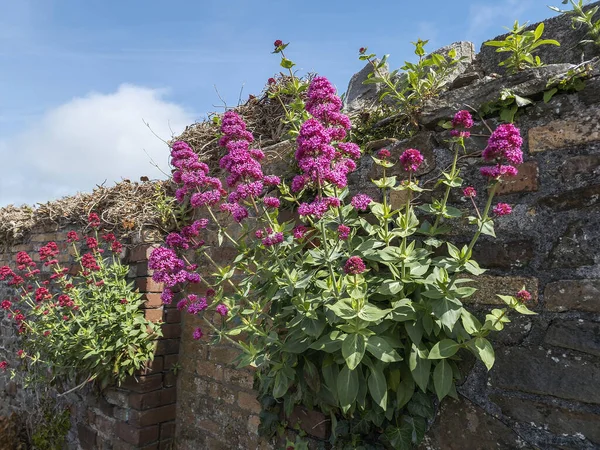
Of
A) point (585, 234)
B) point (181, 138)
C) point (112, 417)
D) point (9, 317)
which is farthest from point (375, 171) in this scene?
point (9, 317)

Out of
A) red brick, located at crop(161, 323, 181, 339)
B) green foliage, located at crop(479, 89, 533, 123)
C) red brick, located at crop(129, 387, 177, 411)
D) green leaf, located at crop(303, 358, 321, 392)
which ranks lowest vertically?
red brick, located at crop(129, 387, 177, 411)

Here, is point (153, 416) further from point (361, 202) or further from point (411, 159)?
point (411, 159)

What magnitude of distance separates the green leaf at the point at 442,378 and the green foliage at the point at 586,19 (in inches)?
65.1

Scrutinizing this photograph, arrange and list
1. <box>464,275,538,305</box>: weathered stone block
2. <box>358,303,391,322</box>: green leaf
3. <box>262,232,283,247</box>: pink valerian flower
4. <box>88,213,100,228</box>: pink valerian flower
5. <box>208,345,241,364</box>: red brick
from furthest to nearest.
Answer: <box>88,213,100,228</box>: pink valerian flower
<box>208,345,241,364</box>: red brick
<box>262,232,283,247</box>: pink valerian flower
<box>464,275,538,305</box>: weathered stone block
<box>358,303,391,322</box>: green leaf

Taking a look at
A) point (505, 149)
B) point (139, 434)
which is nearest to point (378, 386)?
point (505, 149)

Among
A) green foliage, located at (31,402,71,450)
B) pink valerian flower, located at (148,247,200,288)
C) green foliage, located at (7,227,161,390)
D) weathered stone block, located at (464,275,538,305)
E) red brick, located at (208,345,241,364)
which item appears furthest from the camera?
green foliage, located at (31,402,71,450)

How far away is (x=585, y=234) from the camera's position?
1.81 metres

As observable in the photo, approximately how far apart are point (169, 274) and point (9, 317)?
4.28 meters

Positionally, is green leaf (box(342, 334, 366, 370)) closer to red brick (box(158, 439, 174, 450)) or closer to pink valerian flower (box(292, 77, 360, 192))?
pink valerian flower (box(292, 77, 360, 192))

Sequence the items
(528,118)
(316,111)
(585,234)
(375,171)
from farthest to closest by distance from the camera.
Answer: (375,171) < (316,111) < (528,118) < (585,234)

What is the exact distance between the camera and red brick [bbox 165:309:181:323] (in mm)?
3844

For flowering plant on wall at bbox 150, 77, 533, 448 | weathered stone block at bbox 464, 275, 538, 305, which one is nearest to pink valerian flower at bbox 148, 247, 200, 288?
flowering plant on wall at bbox 150, 77, 533, 448

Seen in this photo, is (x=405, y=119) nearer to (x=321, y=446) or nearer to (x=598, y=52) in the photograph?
(x=598, y=52)

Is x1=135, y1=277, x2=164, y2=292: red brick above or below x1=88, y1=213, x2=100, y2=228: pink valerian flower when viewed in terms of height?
below
